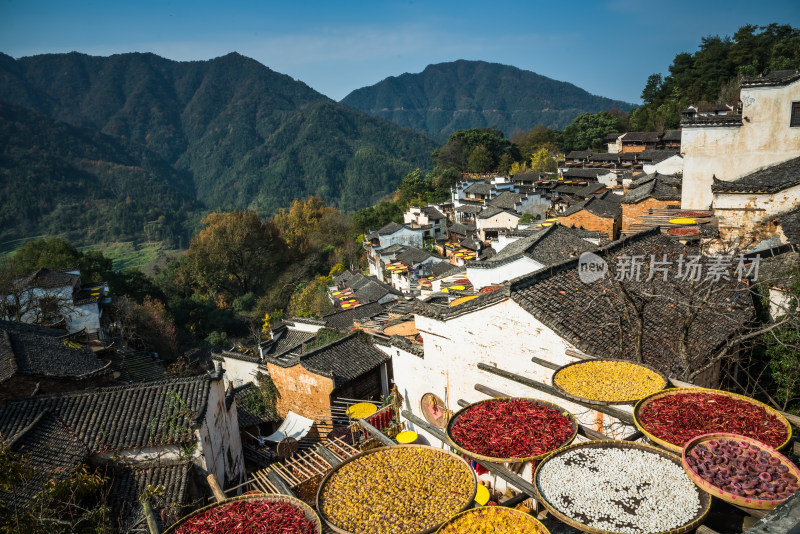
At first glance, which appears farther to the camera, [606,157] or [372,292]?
[606,157]

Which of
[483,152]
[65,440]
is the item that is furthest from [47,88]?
[65,440]

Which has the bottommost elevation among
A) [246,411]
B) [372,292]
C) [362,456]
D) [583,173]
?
[246,411]

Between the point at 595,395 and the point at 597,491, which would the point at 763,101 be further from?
the point at 597,491

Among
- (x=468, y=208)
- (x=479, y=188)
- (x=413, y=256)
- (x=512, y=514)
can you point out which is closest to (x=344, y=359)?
(x=512, y=514)

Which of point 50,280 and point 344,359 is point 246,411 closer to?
point 344,359

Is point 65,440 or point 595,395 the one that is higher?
point 595,395

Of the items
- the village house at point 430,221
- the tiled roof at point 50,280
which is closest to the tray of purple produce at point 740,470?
the tiled roof at point 50,280

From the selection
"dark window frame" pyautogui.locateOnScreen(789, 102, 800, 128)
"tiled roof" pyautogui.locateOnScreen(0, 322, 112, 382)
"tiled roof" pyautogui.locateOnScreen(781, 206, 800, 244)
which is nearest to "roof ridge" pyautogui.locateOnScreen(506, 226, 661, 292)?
"tiled roof" pyautogui.locateOnScreen(781, 206, 800, 244)
